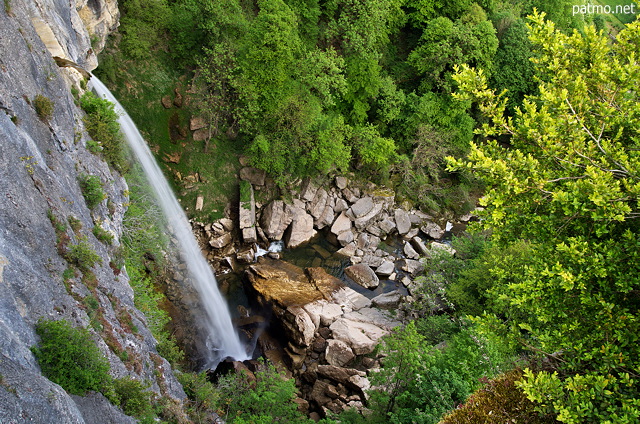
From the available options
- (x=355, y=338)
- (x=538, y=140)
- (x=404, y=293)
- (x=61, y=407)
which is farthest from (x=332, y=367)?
(x=538, y=140)

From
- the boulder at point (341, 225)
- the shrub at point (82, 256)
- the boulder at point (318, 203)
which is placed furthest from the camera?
the boulder at point (318, 203)

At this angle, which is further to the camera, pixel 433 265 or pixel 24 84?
pixel 433 265

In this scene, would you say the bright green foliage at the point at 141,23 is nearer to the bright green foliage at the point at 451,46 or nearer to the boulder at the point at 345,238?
the boulder at the point at 345,238

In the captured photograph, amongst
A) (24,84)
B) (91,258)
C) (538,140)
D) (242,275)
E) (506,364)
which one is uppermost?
(538,140)

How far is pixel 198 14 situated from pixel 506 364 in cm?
2451

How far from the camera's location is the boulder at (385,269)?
25531mm

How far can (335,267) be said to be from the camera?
1018 inches

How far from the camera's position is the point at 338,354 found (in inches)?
762

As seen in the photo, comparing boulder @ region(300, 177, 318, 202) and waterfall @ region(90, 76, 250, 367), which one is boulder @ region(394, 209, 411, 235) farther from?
waterfall @ region(90, 76, 250, 367)

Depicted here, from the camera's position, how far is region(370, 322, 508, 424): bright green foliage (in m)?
11.8

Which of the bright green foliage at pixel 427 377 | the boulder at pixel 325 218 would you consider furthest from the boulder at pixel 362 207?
the bright green foliage at pixel 427 377

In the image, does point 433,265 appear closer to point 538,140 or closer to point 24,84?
point 538,140

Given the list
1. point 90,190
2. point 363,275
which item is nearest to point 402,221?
point 363,275

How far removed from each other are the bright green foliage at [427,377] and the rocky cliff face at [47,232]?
706 cm
